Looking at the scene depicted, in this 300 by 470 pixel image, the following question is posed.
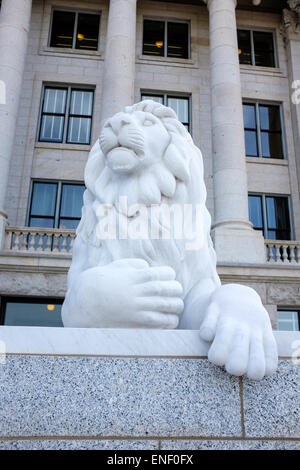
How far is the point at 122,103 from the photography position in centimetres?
1355

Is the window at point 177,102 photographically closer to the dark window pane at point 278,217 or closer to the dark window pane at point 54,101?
the dark window pane at point 54,101

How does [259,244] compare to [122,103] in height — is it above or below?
below

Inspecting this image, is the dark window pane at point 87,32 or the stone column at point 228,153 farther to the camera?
the dark window pane at point 87,32

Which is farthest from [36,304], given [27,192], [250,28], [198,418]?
[250,28]

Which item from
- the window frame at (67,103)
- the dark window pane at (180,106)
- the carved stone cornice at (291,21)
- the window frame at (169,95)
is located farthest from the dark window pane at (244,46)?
the window frame at (67,103)

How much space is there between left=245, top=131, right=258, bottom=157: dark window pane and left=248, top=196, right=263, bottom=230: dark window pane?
2.13m

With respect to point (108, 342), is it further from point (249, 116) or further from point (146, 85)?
point (249, 116)

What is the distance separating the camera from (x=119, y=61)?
14188 mm

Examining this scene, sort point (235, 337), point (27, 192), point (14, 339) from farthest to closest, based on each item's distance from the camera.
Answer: point (27, 192)
point (14, 339)
point (235, 337)

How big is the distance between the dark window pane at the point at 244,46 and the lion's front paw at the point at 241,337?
19.1 metres

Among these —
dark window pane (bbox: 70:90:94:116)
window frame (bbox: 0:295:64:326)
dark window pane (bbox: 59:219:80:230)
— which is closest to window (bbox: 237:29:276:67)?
dark window pane (bbox: 70:90:94:116)

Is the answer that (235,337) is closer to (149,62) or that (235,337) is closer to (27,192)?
(27,192)

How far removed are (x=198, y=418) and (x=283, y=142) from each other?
17140mm

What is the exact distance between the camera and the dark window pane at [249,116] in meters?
17.8
